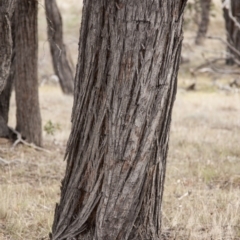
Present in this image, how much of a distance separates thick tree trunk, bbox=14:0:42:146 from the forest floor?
37 cm

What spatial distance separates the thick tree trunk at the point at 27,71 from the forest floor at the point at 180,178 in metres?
0.37

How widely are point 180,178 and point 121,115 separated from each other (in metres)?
3.52

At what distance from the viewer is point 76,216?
3752 mm

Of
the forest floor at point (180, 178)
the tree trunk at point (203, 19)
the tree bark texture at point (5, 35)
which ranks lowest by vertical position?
the forest floor at point (180, 178)

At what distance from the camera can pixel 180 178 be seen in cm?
686

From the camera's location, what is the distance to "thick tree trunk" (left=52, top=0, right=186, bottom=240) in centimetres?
344

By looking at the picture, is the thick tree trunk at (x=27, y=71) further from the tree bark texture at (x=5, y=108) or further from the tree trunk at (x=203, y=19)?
the tree trunk at (x=203, y=19)

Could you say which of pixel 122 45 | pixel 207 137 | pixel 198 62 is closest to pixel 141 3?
pixel 122 45

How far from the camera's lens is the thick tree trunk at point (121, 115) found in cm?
344

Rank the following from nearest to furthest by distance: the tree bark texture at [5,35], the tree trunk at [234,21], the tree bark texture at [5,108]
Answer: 1. the tree bark texture at [5,35]
2. the tree bark texture at [5,108]
3. the tree trunk at [234,21]

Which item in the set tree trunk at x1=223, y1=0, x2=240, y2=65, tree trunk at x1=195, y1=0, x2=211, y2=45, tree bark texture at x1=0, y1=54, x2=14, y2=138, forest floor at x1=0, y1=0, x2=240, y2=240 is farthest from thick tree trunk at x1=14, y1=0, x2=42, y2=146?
tree trunk at x1=195, y1=0, x2=211, y2=45

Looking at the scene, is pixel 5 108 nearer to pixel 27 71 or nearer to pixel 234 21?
pixel 27 71

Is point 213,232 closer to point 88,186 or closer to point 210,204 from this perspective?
point 210,204

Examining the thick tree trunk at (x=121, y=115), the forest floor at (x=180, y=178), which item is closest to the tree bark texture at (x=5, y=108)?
the forest floor at (x=180, y=178)
